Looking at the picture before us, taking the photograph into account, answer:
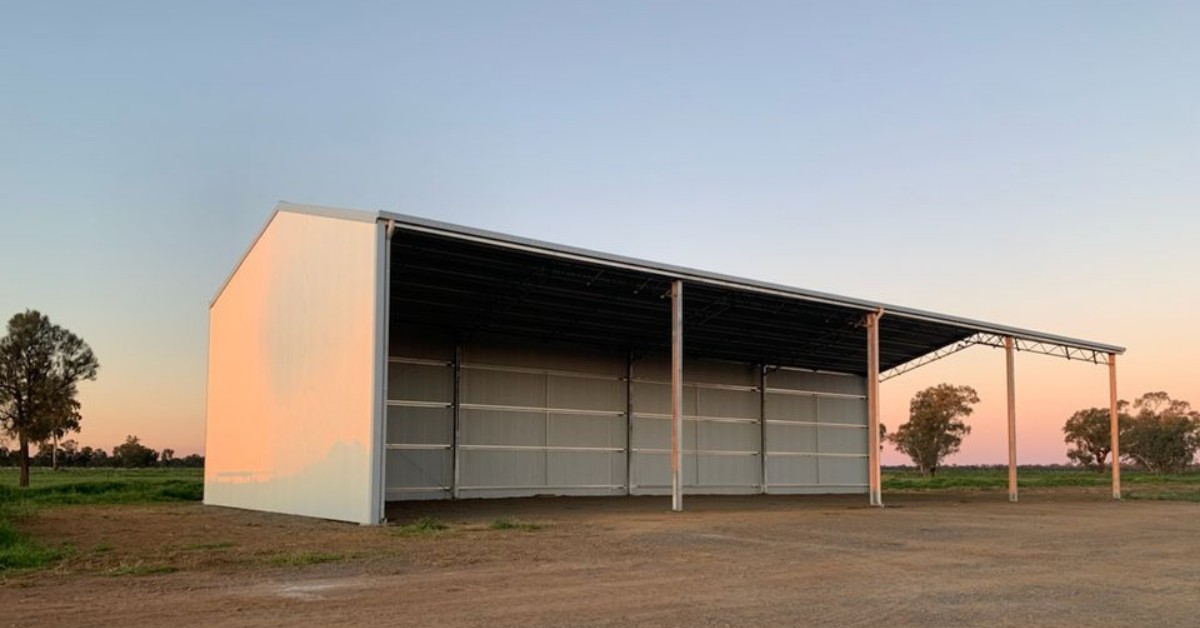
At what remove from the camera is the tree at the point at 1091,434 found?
10175 centimetres

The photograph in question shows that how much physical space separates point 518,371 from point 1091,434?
88.6 meters

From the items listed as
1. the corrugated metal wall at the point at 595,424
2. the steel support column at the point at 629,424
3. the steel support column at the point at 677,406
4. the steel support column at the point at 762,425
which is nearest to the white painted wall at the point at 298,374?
the corrugated metal wall at the point at 595,424

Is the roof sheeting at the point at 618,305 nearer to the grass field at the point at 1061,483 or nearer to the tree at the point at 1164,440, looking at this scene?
the grass field at the point at 1061,483

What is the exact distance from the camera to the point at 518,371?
35.5 m

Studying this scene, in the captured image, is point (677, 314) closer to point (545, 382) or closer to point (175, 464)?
point (545, 382)

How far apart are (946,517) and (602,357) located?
16.0 metres

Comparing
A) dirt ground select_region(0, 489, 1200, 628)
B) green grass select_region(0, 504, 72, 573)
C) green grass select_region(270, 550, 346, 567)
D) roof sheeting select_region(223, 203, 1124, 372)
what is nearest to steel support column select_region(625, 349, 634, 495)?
roof sheeting select_region(223, 203, 1124, 372)

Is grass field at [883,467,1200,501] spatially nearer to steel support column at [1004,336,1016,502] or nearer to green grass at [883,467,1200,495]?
green grass at [883,467,1200,495]

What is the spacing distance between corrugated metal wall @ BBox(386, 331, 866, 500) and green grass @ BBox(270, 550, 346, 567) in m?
16.8

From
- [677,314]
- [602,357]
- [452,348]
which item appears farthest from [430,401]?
[677,314]

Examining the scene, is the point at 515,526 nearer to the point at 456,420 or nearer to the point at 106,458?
the point at 456,420

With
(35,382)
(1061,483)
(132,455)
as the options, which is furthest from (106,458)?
(1061,483)

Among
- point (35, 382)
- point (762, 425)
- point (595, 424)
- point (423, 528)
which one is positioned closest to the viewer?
point (423, 528)

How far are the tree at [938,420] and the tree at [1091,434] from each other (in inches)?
1006
